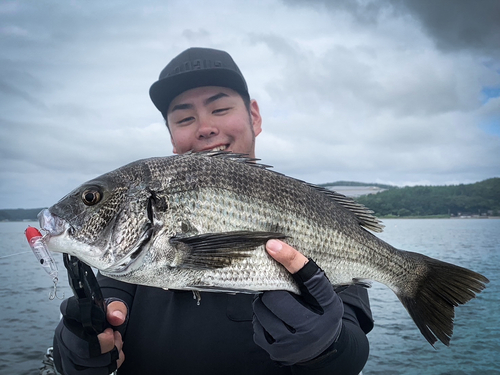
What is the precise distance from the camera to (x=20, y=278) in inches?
795

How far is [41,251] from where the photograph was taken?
74.6 inches

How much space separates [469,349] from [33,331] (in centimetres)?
1394

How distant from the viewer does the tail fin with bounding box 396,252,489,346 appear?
2.72 metres

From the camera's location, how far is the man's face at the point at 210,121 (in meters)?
3.53

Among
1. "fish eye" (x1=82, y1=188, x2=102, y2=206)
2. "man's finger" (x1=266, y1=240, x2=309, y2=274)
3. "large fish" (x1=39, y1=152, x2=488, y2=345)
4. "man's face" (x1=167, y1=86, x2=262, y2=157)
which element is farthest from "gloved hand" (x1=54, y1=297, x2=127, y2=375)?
"man's face" (x1=167, y1=86, x2=262, y2=157)

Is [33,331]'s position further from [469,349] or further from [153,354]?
[469,349]

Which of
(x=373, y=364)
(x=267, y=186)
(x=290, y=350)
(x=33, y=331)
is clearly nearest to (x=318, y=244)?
(x=267, y=186)

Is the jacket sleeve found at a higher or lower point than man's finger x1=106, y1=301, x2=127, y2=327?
lower

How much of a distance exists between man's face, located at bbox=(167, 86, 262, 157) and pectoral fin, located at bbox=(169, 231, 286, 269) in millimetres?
1633

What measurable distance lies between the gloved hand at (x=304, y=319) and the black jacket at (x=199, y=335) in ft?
1.37

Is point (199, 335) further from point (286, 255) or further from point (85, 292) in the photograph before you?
point (286, 255)

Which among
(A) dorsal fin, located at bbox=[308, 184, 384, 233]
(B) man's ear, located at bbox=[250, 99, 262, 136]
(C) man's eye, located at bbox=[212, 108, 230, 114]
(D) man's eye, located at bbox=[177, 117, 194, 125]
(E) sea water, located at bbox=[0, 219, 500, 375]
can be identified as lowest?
(E) sea water, located at bbox=[0, 219, 500, 375]

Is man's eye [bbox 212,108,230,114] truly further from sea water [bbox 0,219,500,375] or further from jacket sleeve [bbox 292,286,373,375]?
sea water [bbox 0,219,500,375]

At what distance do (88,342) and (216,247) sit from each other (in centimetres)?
118
